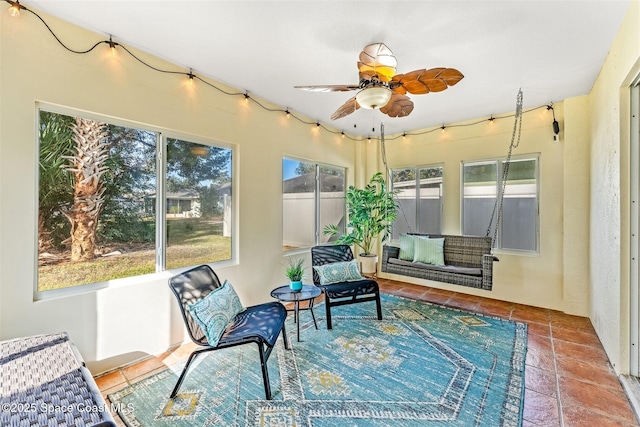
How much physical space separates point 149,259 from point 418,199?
416 cm

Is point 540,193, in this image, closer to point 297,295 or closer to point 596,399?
point 596,399

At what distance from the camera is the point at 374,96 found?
215 centimetres

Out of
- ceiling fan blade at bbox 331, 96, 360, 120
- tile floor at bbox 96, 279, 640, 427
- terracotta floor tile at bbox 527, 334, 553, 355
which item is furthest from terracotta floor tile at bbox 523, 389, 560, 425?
ceiling fan blade at bbox 331, 96, 360, 120

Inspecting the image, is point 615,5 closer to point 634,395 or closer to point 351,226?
point 634,395

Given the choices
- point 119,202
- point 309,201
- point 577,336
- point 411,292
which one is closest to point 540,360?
point 577,336

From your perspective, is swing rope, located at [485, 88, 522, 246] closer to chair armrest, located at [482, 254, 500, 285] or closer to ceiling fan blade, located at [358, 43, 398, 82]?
chair armrest, located at [482, 254, 500, 285]

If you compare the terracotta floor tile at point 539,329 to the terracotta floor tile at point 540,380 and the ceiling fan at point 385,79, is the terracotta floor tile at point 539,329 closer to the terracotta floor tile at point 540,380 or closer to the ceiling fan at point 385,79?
the terracotta floor tile at point 540,380

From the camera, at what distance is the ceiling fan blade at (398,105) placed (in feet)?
8.02

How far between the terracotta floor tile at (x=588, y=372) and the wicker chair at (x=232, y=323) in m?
2.38

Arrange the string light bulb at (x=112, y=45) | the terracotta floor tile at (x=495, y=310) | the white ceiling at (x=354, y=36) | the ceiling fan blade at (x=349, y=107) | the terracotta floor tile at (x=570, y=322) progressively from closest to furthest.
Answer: the white ceiling at (x=354, y=36), the string light bulb at (x=112, y=45), the ceiling fan blade at (x=349, y=107), the terracotta floor tile at (x=570, y=322), the terracotta floor tile at (x=495, y=310)

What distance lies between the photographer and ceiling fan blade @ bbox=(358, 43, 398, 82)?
6.77 ft

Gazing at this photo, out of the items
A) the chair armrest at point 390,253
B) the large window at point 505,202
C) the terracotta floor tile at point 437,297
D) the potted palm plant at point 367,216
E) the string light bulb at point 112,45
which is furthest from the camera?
the potted palm plant at point 367,216

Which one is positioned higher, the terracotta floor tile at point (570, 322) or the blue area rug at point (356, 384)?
the terracotta floor tile at point (570, 322)

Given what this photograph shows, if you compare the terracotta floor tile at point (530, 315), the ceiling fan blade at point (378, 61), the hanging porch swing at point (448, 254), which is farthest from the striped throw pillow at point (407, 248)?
the ceiling fan blade at point (378, 61)
